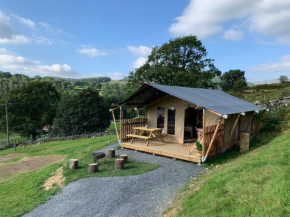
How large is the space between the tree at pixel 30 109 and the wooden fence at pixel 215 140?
91.8 feet

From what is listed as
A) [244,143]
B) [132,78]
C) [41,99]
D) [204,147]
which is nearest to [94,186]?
[204,147]

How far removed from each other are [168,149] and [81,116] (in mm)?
21731

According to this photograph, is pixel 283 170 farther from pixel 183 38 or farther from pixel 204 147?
pixel 183 38

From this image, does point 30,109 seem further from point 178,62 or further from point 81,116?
point 178,62

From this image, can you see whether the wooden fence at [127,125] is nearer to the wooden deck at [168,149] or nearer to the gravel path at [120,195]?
the wooden deck at [168,149]

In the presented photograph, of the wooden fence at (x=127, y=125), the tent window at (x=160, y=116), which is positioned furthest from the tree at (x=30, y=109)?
the tent window at (x=160, y=116)

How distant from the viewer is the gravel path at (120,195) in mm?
4762

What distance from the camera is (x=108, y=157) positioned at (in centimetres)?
909

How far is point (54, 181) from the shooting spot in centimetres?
707

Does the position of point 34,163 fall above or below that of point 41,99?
below

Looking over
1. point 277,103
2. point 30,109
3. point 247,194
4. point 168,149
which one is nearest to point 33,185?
point 168,149

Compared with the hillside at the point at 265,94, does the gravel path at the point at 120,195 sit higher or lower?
lower

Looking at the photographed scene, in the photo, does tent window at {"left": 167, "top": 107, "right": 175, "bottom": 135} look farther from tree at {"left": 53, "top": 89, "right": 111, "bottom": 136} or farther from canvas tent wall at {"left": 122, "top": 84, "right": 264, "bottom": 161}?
tree at {"left": 53, "top": 89, "right": 111, "bottom": 136}

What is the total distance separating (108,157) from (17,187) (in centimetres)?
351
